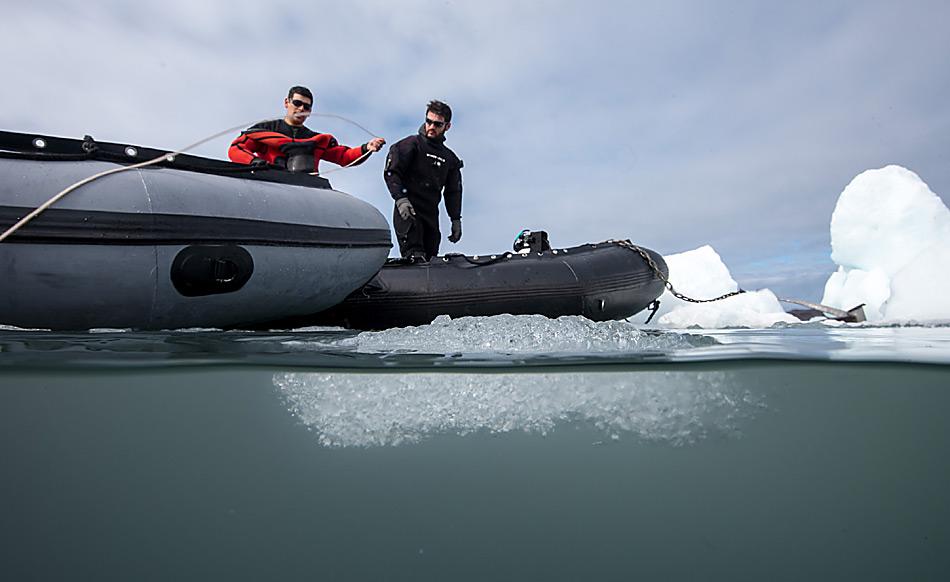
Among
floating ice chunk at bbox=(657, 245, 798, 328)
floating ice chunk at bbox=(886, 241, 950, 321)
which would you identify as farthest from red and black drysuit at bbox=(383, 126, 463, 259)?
floating ice chunk at bbox=(886, 241, 950, 321)

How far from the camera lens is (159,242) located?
2.70 meters

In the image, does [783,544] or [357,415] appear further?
[357,415]

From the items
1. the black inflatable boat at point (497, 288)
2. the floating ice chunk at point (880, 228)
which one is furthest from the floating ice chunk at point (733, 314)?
the black inflatable boat at point (497, 288)

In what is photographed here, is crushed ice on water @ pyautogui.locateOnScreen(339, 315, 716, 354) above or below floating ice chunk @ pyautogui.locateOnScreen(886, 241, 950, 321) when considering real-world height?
below

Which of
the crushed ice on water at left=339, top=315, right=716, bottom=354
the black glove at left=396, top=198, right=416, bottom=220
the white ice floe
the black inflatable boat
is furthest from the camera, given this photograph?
the white ice floe

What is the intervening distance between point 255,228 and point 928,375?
3.05 m

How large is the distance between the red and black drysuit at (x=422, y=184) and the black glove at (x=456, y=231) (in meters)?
0.14

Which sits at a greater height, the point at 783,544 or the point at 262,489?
the point at 262,489

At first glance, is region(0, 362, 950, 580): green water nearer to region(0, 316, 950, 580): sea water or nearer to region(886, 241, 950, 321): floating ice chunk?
region(0, 316, 950, 580): sea water

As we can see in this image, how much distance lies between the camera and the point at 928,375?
200 centimetres

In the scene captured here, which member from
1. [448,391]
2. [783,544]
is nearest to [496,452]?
[448,391]

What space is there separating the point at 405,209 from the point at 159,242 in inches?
105

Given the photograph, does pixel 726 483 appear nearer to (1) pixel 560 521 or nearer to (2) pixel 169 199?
(1) pixel 560 521

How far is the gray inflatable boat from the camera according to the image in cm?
245
